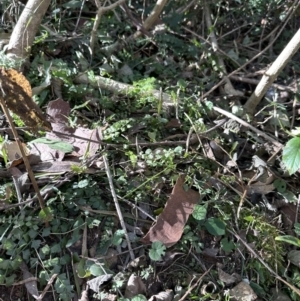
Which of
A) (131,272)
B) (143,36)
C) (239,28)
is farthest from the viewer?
(239,28)

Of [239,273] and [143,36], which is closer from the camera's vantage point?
[239,273]

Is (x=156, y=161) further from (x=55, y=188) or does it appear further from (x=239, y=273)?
(x=239, y=273)

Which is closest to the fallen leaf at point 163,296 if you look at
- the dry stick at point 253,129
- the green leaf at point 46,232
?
the green leaf at point 46,232

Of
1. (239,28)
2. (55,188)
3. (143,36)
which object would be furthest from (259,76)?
(55,188)

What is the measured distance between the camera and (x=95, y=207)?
1924 mm

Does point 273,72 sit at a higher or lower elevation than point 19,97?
lower

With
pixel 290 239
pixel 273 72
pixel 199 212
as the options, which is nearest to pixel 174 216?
pixel 199 212

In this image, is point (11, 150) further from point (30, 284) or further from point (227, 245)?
point (227, 245)

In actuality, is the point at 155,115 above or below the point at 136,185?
above

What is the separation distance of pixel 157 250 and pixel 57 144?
2.04ft

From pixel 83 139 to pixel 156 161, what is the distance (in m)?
0.35

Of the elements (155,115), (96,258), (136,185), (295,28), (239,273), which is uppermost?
(295,28)

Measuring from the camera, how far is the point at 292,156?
190 cm

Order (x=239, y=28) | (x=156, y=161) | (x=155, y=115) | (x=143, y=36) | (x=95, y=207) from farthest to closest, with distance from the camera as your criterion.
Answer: (x=239, y=28)
(x=143, y=36)
(x=155, y=115)
(x=156, y=161)
(x=95, y=207)
